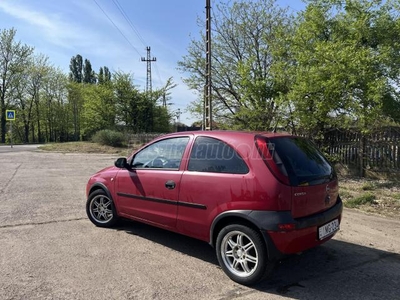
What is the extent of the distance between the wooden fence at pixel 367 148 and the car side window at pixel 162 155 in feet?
26.5

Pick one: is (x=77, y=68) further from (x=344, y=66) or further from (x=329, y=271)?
(x=329, y=271)

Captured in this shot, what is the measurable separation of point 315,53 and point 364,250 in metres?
6.94

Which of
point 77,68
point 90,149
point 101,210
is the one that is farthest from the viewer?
point 77,68

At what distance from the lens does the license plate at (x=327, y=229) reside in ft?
12.3

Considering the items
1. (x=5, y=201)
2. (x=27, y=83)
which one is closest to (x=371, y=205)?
(x=5, y=201)

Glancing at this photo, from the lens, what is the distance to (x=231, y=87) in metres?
16.0

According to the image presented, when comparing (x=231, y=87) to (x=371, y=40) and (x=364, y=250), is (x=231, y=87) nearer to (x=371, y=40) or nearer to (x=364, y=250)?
(x=371, y=40)

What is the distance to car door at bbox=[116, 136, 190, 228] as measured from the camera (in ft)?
14.3

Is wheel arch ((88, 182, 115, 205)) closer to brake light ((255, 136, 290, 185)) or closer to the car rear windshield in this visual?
brake light ((255, 136, 290, 185))

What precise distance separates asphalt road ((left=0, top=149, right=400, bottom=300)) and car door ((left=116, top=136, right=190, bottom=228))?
0.48 meters

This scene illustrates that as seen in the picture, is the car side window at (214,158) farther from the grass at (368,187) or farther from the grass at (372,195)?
the grass at (368,187)

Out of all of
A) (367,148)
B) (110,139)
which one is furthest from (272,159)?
(110,139)

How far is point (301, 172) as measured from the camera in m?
3.73

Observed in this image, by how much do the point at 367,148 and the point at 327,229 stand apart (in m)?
7.79
